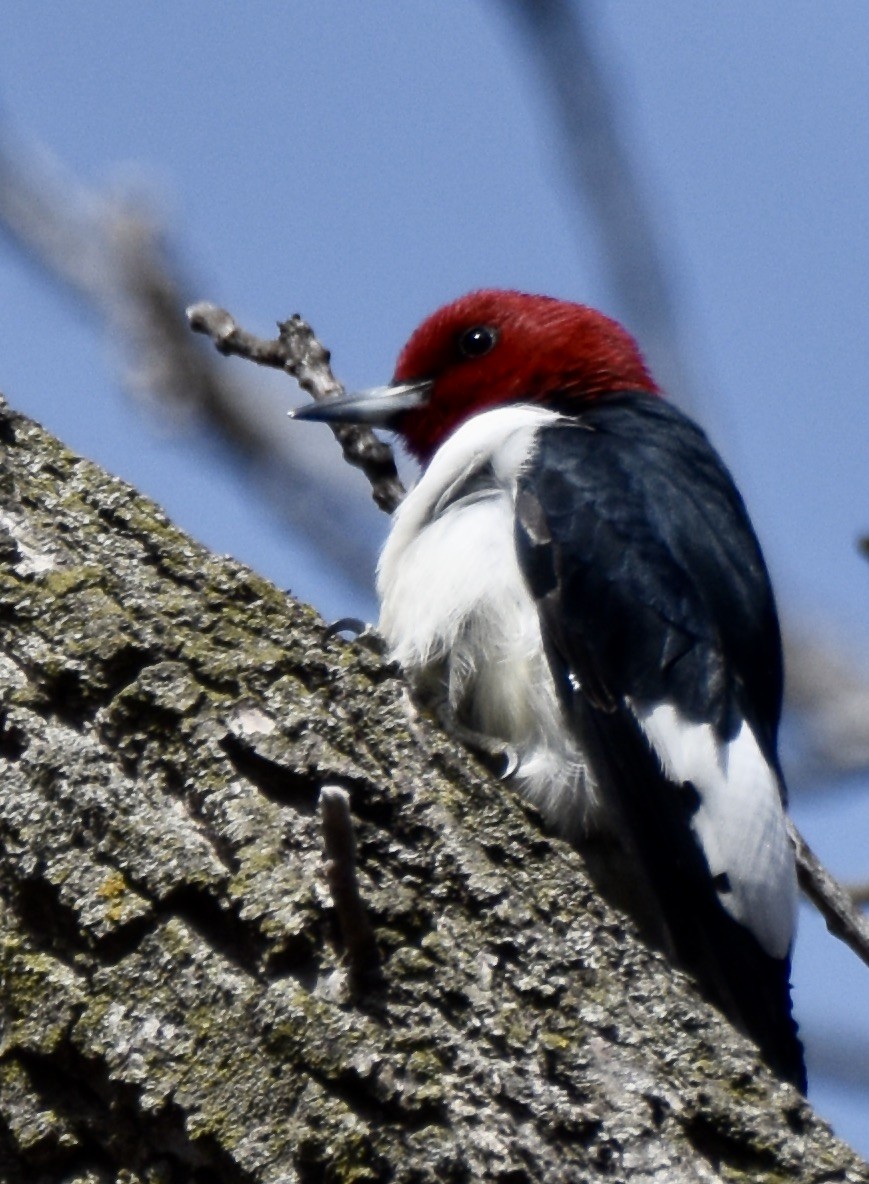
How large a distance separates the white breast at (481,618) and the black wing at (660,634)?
5 cm

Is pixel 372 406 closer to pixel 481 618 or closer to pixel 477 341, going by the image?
pixel 477 341

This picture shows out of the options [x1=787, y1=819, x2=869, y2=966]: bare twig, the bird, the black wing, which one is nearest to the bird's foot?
the bird

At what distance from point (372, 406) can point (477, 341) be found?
0.55m

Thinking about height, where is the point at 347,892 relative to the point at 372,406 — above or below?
below

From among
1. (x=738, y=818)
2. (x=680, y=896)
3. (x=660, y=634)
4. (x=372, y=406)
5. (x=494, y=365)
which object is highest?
(x=494, y=365)

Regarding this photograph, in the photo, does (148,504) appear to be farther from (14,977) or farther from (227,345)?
(227,345)

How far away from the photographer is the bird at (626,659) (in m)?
2.95

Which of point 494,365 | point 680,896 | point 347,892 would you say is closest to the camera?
point 347,892

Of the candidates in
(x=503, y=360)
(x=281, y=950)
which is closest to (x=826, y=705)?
(x=503, y=360)

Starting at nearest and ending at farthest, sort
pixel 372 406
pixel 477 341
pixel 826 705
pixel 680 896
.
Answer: pixel 680 896
pixel 372 406
pixel 477 341
pixel 826 705

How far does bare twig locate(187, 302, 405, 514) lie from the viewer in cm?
354

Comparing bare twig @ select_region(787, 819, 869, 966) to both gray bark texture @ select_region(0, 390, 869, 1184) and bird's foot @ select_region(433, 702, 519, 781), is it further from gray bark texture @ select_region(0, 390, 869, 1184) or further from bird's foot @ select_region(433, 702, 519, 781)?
gray bark texture @ select_region(0, 390, 869, 1184)

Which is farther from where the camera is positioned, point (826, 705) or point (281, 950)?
point (826, 705)

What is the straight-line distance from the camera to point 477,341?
15.1 feet
